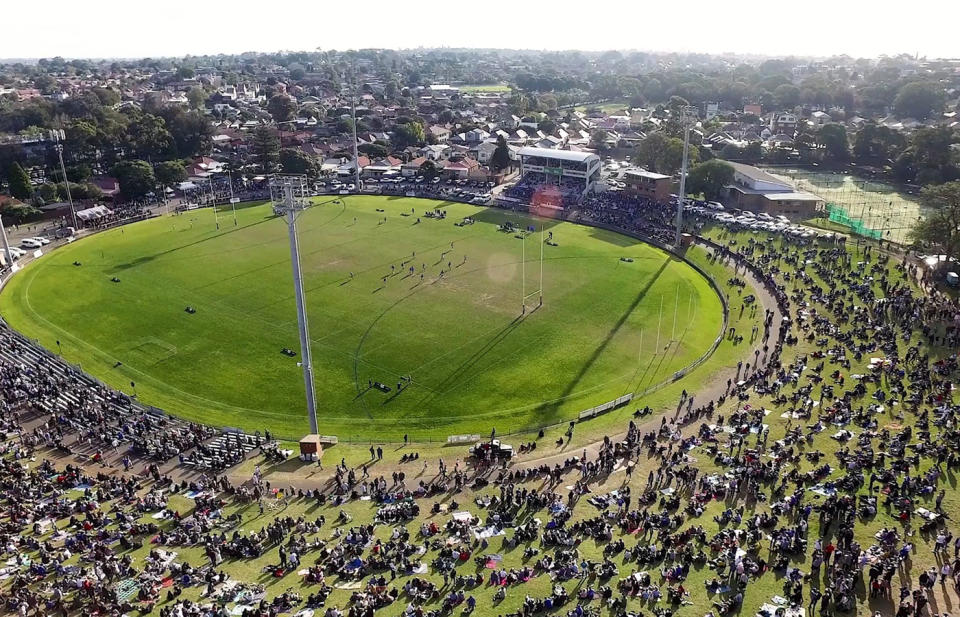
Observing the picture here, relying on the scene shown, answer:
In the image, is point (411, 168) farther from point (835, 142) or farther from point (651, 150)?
point (835, 142)

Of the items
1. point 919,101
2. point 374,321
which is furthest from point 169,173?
point 919,101

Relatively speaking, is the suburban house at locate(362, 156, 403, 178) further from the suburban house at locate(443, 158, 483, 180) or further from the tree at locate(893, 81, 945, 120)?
the tree at locate(893, 81, 945, 120)

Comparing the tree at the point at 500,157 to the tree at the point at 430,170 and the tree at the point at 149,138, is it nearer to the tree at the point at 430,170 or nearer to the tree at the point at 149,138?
the tree at the point at 430,170

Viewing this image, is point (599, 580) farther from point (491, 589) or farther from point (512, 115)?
point (512, 115)

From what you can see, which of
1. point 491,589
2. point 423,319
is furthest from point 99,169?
point 491,589

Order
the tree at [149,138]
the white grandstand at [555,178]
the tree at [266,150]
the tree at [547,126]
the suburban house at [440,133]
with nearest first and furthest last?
the white grandstand at [555,178], the tree at [266,150], the tree at [149,138], the suburban house at [440,133], the tree at [547,126]

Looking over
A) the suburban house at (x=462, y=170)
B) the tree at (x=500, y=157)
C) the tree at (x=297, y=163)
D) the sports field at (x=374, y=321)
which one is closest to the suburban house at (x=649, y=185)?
the sports field at (x=374, y=321)

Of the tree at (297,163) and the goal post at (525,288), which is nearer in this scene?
the goal post at (525,288)

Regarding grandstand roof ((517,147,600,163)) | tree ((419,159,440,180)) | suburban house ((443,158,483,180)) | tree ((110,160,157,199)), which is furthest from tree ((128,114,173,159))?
grandstand roof ((517,147,600,163))
